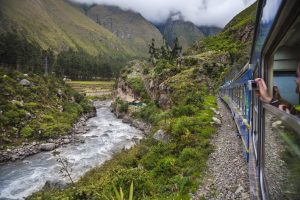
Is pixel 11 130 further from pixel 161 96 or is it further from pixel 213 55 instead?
pixel 213 55

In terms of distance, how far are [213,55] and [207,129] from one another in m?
40.3

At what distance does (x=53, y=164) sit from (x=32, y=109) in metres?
20.1

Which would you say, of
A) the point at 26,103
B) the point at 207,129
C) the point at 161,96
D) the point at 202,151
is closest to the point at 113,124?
the point at 161,96

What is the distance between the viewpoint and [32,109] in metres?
→ 44.6

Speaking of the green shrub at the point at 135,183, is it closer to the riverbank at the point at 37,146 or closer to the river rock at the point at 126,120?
the riverbank at the point at 37,146

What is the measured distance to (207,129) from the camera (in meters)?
17.4

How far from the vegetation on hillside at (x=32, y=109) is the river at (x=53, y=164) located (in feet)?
19.5

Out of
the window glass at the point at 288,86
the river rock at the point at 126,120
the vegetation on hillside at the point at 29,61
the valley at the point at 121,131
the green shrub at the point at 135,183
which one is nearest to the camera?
the window glass at the point at 288,86

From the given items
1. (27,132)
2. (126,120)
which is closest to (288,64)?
(27,132)

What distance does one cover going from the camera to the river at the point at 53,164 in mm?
21534

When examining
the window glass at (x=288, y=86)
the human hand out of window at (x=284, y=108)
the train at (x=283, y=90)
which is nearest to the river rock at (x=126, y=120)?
the train at (x=283, y=90)

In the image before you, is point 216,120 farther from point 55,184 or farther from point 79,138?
point 79,138

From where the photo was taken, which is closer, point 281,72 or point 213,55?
point 281,72

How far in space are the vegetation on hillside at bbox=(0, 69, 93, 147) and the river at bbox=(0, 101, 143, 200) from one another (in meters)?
5.95
